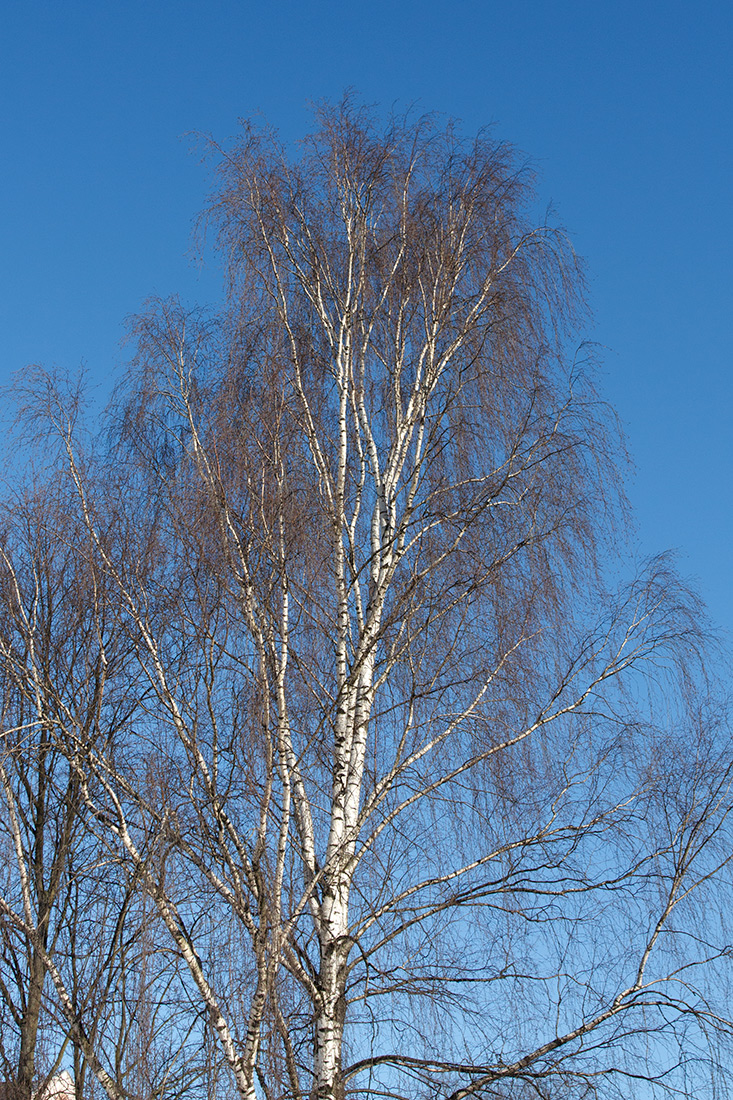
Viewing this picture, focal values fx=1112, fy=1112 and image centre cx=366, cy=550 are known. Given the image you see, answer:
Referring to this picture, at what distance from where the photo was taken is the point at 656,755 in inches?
279

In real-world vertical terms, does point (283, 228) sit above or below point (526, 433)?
above

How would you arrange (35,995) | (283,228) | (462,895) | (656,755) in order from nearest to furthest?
1. (462,895)
2. (656,755)
3. (35,995)
4. (283,228)

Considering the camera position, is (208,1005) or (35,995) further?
(35,995)

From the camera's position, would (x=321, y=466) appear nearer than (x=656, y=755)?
No

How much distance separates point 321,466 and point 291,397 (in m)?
0.55

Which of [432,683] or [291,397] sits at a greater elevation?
[291,397]

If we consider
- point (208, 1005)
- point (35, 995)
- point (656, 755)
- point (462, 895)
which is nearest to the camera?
point (208, 1005)

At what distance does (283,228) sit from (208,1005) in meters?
5.73

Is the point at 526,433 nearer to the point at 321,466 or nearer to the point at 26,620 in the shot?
the point at 321,466

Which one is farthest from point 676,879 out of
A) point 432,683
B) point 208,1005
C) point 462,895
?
point 208,1005

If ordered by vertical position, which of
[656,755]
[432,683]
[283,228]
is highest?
[283,228]

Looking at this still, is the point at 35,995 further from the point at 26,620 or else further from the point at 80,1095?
the point at 26,620

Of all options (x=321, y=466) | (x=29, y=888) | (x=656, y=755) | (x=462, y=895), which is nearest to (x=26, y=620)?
(x=29, y=888)

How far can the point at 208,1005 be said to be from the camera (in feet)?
20.3
